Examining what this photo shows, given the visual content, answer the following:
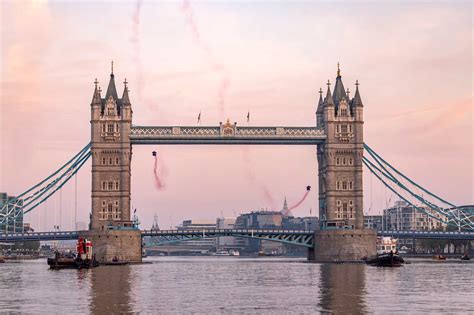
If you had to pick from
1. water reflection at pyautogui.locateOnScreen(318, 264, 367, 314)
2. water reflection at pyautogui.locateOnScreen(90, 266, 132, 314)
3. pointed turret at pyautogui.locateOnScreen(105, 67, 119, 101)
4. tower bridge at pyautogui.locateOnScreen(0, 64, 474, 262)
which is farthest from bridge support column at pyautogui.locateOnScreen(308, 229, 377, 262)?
water reflection at pyautogui.locateOnScreen(90, 266, 132, 314)

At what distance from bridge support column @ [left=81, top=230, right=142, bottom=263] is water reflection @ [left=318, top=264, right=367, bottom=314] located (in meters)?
63.5

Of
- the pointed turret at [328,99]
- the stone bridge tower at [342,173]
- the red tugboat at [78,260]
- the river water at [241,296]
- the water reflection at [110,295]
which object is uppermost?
the pointed turret at [328,99]

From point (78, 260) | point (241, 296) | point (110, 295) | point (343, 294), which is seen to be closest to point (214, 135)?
point (78, 260)

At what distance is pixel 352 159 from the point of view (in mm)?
173125

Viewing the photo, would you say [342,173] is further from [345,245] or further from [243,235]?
[243,235]

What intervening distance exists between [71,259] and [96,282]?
46.7 metres

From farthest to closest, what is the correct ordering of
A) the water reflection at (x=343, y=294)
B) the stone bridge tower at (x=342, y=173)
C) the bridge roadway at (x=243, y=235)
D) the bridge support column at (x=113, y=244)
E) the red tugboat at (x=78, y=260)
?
the bridge roadway at (x=243, y=235), the stone bridge tower at (x=342, y=173), the bridge support column at (x=113, y=244), the red tugboat at (x=78, y=260), the water reflection at (x=343, y=294)

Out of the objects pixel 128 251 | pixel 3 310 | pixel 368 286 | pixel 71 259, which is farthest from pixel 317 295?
pixel 128 251

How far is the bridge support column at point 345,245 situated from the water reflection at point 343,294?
194ft

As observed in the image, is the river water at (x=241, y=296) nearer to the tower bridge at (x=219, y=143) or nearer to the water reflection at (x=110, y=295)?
the water reflection at (x=110, y=295)

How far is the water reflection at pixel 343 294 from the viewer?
206ft

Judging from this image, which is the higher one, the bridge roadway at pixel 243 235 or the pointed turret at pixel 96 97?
the pointed turret at pixel 96 97

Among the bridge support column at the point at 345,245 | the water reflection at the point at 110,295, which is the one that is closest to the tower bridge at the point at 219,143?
the bridge support column at the point at 345,245

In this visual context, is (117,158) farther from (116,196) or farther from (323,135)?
(323,135)
